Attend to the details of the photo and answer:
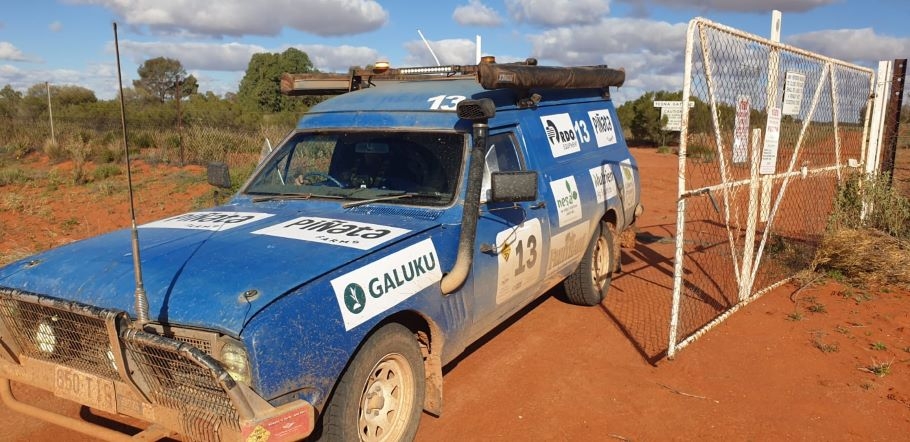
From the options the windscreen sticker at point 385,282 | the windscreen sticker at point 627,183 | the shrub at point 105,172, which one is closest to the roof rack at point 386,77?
the windscreen sticker at point 627,183

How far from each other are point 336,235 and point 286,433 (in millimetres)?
1217

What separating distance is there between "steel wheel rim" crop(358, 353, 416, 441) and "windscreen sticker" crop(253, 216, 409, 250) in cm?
63

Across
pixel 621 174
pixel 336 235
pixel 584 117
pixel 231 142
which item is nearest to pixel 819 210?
pixel 621 174

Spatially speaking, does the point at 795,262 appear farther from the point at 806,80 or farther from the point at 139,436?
the point at 139,436

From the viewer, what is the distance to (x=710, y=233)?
10.0 m

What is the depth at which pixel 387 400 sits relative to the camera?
3.50 meters

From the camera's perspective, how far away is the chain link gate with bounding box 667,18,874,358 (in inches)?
199

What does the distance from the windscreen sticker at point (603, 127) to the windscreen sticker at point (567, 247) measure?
3.87 feet

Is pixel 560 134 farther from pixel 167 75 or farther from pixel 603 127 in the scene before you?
pixel 167 75

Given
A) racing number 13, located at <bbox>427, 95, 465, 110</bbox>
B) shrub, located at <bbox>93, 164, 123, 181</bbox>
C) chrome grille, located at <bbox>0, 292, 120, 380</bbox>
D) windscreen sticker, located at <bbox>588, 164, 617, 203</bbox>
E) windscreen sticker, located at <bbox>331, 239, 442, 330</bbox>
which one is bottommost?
shrub, located at <bbox>93, 164, 123, 181</bbox>

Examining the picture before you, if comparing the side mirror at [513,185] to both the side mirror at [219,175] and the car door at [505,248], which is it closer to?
the car door at [505,248]

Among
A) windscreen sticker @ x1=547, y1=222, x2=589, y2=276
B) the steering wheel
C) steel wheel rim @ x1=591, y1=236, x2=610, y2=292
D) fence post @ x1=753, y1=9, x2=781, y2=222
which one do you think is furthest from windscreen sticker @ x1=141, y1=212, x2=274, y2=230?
fence post @ x1=753, y1=9, x2=781, y2=222

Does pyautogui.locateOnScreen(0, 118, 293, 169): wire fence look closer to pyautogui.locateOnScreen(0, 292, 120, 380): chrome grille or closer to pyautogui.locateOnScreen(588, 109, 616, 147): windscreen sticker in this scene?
pyautogui.locateOnScreen(588, 109, 616, 147): windscreen sticker

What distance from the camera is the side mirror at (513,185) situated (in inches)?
154
